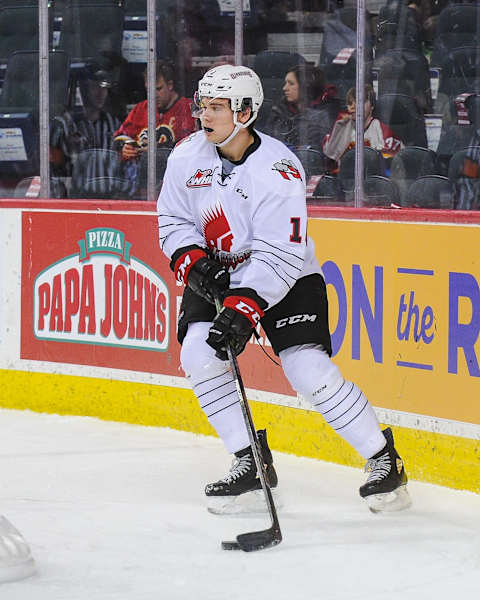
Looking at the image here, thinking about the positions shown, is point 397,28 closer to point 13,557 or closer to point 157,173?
point 157,173

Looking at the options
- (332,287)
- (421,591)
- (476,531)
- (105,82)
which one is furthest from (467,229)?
(105,82)

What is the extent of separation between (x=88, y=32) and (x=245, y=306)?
96.6 inches

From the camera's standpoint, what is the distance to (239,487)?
372 centimetres

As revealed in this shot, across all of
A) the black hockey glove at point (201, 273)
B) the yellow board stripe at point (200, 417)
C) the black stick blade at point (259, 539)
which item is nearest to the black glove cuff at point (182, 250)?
the black hockey glove at point (201, 273)

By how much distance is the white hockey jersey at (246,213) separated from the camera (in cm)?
343

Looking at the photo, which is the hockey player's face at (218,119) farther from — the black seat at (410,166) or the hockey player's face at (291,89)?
the hockey player's face at (291,89)

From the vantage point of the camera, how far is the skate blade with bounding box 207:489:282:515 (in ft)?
12.0

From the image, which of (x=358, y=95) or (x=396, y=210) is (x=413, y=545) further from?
(x=358, y=95)

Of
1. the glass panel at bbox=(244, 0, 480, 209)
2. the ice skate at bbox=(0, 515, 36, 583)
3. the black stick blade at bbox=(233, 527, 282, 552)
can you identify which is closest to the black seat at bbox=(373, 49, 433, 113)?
the glass panel at bbox=(244, 0, 480, 209)

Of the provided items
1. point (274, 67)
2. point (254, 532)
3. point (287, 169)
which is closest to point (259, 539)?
point (254, 532)

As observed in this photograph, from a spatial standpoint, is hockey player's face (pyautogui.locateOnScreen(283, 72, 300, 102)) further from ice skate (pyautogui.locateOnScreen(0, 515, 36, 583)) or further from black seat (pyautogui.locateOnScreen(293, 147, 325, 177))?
ice skate (pyautogui.locateOnScreen(0, 515, 36, 583))

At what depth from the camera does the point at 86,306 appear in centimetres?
525

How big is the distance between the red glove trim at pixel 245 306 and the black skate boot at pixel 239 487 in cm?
54

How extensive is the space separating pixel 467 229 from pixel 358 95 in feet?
2.91
